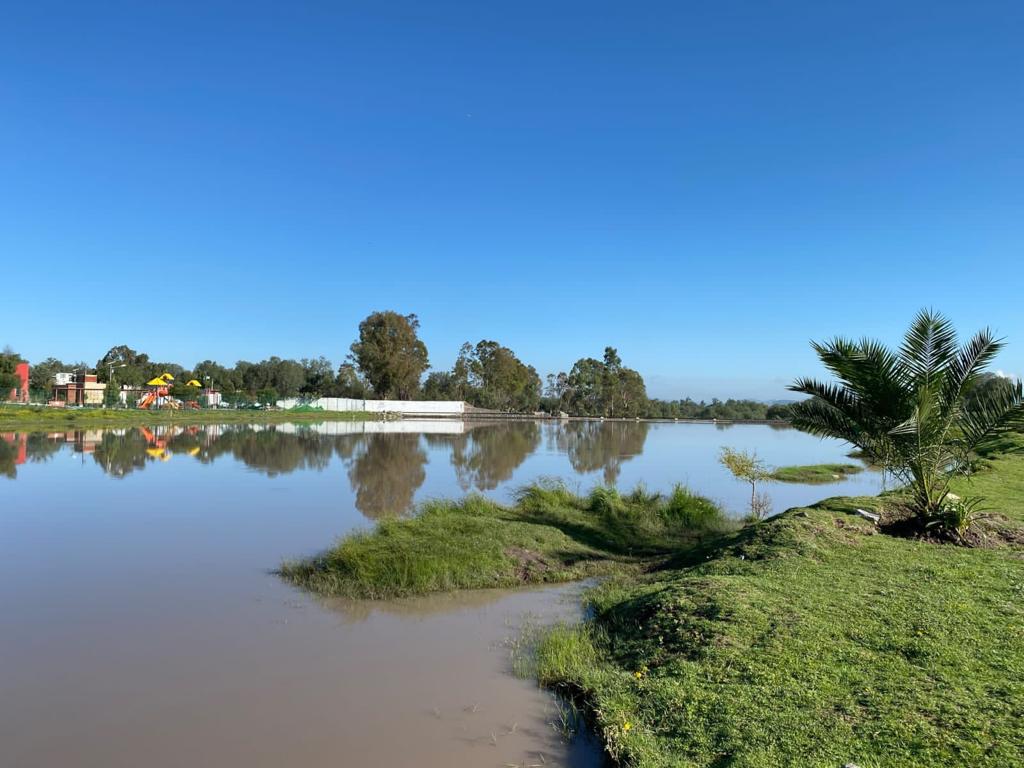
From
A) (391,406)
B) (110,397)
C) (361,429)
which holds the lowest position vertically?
(361,429)

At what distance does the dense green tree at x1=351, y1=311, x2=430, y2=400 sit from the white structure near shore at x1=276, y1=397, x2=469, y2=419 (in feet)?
7.25

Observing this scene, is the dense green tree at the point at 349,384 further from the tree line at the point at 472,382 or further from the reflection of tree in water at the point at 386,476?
the reflection of tree in water at the point at 386,476

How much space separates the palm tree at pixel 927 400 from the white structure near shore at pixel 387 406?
6393cm

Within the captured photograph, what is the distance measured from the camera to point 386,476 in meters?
20.0

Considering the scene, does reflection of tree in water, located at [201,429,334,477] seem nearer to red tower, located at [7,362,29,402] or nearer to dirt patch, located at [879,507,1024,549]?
dirt patch, located at [879,507,1024,549]

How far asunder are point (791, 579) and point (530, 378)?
9084cm

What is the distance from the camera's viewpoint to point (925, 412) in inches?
355

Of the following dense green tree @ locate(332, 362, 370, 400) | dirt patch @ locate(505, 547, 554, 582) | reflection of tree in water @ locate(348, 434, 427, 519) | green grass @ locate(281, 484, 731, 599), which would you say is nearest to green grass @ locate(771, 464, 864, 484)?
green grass @ locate(281, 484, 731, 599)

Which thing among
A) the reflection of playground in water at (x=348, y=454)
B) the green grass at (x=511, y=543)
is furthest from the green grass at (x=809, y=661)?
the reflection of playground in water at (x=348, y=454)

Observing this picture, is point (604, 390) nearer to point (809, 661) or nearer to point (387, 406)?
point (387, 406)

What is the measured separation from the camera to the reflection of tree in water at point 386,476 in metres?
14.6

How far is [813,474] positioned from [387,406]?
189ft

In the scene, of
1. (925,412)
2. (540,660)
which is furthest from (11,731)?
(925,412)

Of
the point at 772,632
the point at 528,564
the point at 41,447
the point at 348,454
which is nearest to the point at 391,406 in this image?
the point at 348,454
